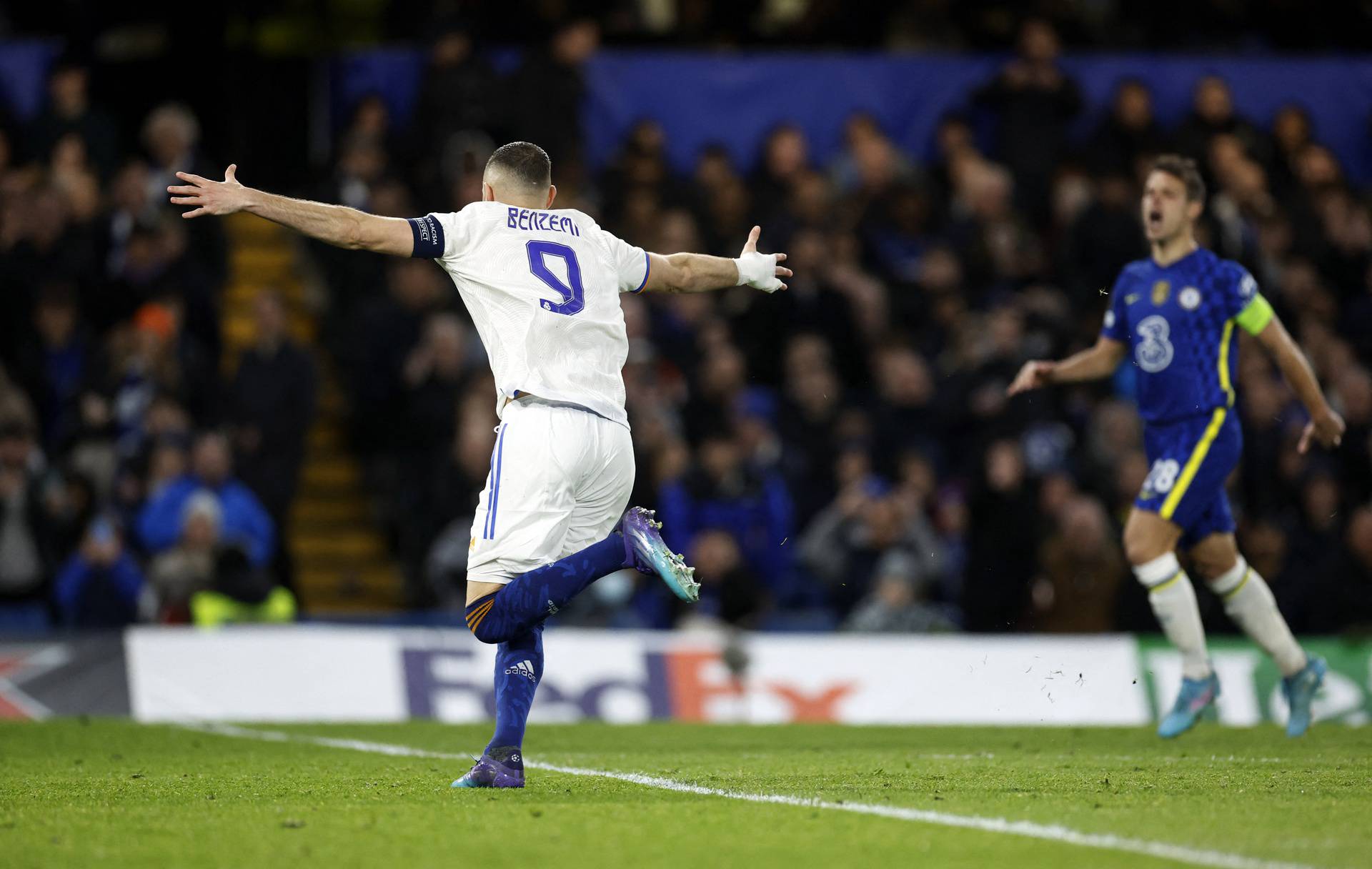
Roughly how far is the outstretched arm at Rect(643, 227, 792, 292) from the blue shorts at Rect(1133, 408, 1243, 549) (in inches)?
106

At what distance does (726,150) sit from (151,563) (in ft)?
21.6

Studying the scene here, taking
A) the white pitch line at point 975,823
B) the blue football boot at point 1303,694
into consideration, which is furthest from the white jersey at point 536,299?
the blue football boot at point 1303,694

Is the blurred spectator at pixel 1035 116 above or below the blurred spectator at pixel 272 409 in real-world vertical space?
above

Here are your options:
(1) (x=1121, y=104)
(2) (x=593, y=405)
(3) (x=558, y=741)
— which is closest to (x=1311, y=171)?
(1) (x=1121, y=104)

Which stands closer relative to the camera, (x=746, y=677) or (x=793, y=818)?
(x=793, y=818)

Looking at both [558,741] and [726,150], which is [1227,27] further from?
[558,741]

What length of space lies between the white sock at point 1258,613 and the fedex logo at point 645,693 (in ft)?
12.3

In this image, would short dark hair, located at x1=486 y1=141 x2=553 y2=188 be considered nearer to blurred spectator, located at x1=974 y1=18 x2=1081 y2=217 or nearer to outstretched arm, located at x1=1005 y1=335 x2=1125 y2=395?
outstretched arm, located at x1=1005 y1=335 x2=1125 y2=395

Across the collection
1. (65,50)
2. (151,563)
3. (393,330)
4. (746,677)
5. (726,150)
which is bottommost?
(746,677)

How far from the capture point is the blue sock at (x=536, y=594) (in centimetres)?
736

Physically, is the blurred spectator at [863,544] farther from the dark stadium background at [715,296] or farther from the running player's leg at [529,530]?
the running player's leg at [529,530]

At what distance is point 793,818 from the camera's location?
657cm

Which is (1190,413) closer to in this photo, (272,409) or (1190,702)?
(1190,702)

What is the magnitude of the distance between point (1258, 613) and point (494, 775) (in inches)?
184
